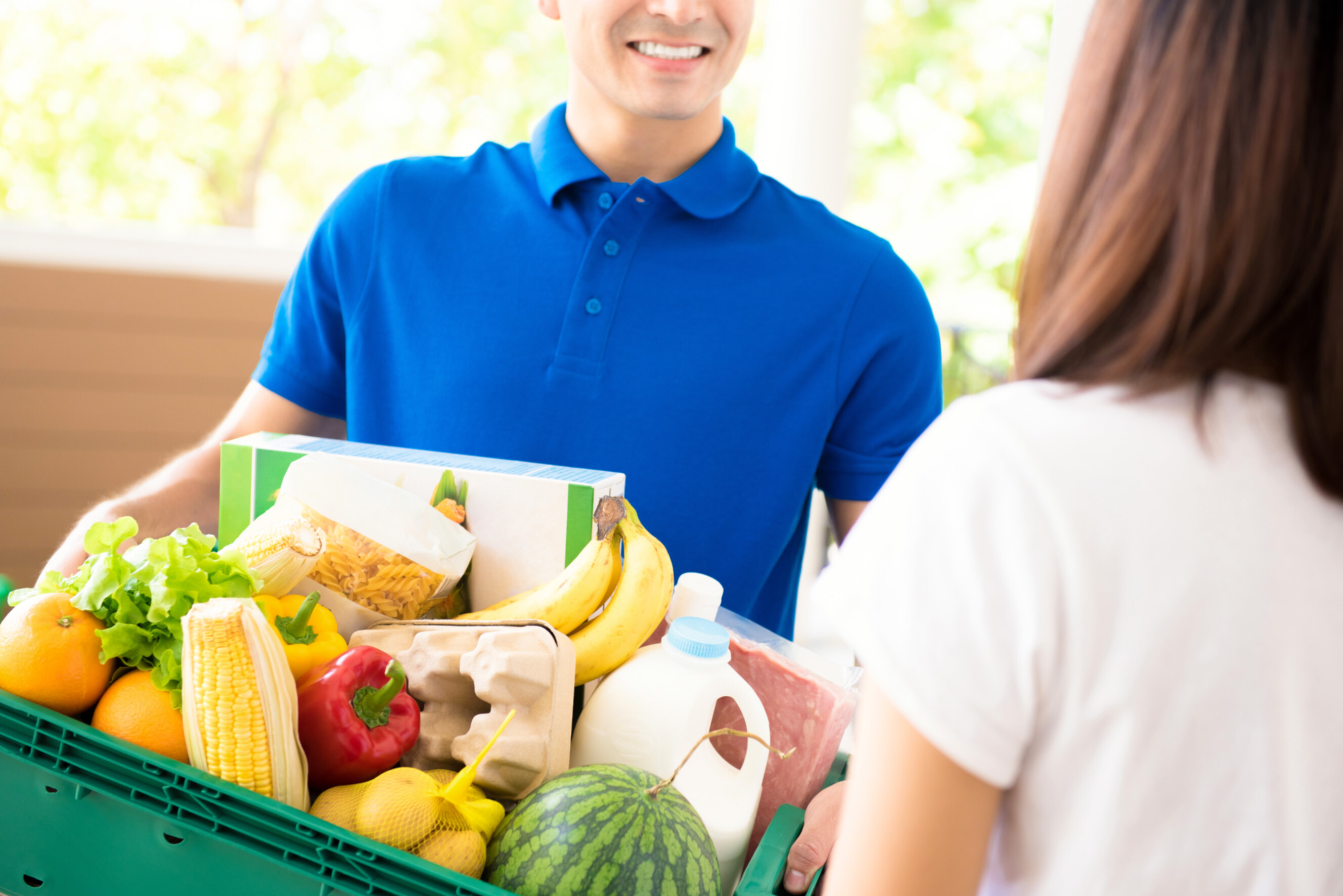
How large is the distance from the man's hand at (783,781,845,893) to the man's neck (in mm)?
1025

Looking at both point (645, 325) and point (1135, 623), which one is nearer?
point (1135, 623)

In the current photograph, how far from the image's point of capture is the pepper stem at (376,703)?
0.76 metres

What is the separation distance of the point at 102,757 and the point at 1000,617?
63cm

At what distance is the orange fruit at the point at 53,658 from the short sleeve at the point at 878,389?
97 centimetres

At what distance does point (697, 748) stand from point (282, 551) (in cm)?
39

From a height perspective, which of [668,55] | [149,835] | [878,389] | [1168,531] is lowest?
[149,835]

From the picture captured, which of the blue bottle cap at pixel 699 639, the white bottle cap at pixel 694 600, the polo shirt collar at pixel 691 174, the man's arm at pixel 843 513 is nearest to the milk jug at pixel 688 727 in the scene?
the blue bottle cap at pixel 699 639

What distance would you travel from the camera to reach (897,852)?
562 mm

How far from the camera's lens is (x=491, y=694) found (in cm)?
77

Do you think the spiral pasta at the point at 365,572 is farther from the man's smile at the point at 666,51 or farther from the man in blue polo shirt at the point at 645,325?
the man's smile at the point at 666,51

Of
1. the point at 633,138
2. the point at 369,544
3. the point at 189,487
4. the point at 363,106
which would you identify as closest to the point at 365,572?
the point at 369,544

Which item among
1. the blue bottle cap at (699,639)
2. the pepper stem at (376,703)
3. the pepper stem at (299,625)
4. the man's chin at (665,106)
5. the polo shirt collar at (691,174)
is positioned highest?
the man's chin at (665,106)

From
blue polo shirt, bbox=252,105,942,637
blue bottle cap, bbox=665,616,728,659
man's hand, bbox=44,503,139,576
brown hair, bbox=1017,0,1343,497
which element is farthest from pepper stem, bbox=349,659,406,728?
blue polo shirt, bbox=252,105,942,637

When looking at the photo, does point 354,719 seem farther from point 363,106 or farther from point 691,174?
point 363,106
